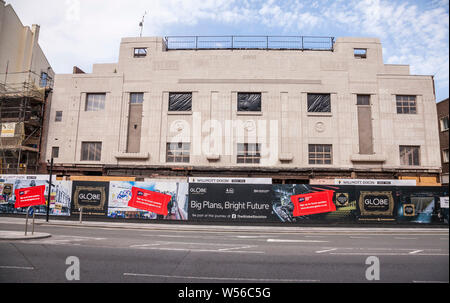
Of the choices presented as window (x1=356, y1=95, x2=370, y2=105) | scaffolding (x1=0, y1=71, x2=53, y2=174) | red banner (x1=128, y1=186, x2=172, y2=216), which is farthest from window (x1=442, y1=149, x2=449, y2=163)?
scaffolding (x1=0, y1=71, x2=53, y2=174)

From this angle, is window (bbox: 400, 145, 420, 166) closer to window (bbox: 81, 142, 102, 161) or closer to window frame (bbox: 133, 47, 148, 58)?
window frame (bbox: 133, 47, 148, 58)

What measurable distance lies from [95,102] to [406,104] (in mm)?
35539

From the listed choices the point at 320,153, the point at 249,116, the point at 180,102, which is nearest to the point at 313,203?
the point at 320,153

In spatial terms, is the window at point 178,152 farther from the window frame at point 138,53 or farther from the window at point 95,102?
the window frame at point 138,53

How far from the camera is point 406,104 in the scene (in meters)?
29.5

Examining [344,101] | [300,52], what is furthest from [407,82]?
[300,52]

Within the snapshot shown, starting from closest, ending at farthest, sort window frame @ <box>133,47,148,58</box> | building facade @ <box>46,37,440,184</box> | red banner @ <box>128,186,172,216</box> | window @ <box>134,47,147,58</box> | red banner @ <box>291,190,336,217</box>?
red banner @ <box>291,190,336,217</box> → red banner @ <box>128,186,172,216</box> → building facade @ <box>46,37,440,184</box> → window frame @ <box>133,47,148,58</box> → window @ <box>134,47,147,58</box>

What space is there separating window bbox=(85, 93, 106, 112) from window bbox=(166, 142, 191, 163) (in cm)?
983

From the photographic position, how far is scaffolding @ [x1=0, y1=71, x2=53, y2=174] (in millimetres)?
29344

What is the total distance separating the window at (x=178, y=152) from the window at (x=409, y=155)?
2318cm

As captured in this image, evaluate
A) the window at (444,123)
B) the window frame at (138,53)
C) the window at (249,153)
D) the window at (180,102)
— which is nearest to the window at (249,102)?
the window at (249,153)

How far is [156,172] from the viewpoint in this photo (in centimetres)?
2856

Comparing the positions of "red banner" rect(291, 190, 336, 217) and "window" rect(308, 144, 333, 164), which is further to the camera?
"window" rect(308, 144, 333, 164)
